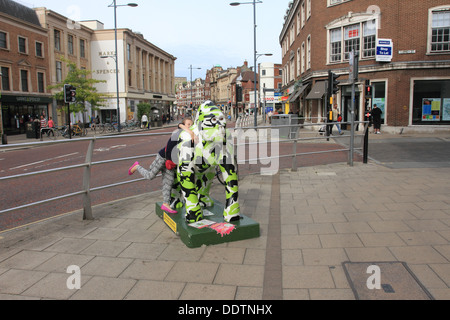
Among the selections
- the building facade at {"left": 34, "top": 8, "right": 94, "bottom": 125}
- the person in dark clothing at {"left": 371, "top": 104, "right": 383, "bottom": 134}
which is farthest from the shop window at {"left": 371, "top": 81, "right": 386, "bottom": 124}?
the building facade at {"left": 34, "top": 8, "right": 94, "bottom": 125}

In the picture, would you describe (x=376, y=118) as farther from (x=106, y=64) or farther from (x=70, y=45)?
(x=106, y=64)

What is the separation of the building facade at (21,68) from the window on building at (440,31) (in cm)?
3042

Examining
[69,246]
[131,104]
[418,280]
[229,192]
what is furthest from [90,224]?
[131,104]

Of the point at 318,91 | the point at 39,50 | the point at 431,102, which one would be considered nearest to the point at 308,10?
the point at 318,91

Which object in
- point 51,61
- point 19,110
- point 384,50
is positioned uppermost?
point 51,61

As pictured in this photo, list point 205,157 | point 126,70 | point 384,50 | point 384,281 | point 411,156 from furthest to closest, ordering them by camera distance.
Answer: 1. point 126,70
2. point 384,50
3. point 411,156
4. point 205,157
5. point 384,281

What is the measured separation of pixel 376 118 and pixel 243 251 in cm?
1966

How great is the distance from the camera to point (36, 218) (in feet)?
18.5

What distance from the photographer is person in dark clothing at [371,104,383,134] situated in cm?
2098

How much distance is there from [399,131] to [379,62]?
4.48m

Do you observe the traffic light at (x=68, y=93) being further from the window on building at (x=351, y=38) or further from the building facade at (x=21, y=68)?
the window on building at (x=351, y=38)

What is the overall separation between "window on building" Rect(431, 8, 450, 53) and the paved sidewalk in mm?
18868

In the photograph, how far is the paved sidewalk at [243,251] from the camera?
121 inches

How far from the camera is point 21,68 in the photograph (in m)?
31.5
